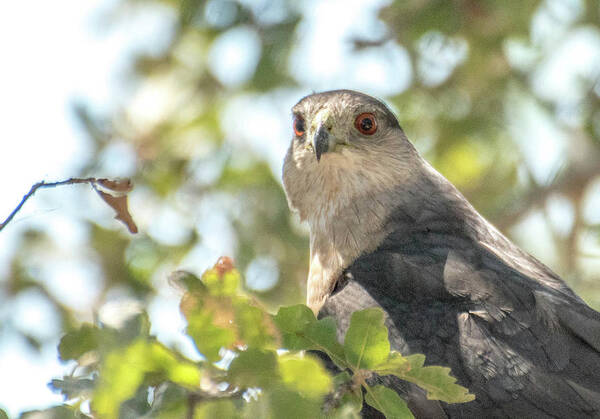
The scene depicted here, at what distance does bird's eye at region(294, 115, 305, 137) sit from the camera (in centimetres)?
565

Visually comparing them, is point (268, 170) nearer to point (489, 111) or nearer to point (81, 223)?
point (81, 223)

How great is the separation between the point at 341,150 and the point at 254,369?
121 inches

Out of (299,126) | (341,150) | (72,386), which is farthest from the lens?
(299,126)

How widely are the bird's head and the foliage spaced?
8.54ft

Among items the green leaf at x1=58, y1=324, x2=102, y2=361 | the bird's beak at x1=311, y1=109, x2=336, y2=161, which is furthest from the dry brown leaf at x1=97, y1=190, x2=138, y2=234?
the bird's beak at x1=311, y1=109, x2=336, y2=161

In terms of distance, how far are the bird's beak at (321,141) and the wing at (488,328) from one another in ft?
3.20

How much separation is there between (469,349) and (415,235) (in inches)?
45.2

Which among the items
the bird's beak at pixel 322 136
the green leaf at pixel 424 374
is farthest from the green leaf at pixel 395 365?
the bird's beak at pixel 322 136

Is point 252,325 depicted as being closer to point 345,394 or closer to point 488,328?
point 345,394

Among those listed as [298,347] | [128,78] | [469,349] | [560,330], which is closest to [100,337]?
→ [298,347]

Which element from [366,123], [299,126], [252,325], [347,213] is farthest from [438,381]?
[299,126]

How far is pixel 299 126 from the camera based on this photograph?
567 centimetres

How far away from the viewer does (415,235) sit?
4.84m

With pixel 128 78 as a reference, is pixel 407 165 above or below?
below
